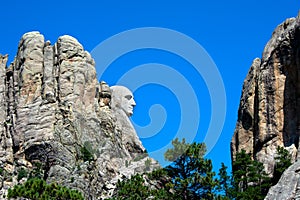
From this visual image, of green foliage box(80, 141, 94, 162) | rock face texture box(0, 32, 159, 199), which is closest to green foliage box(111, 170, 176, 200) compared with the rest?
rock face texture box(0, 32, 159, 199)

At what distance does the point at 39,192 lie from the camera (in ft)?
113

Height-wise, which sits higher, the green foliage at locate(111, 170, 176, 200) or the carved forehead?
the carved forehead

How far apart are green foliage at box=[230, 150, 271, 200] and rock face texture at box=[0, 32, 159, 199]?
13681 millimetres

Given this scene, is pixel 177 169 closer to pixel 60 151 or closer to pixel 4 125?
pixel 60 151

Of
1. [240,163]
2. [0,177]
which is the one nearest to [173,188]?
[240,163]

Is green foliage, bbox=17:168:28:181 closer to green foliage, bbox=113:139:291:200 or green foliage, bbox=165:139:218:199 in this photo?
green foliage, bbox=113:139:291:200

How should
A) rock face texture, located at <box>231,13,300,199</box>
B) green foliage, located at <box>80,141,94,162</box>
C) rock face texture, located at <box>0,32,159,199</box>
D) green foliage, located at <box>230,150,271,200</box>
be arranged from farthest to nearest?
green foliage, located at <box>80,141,94,162</box>, rock face texture, located at <box>0,32,159,199</box>, rock face texture, located at <box>231,13,300,199</box>, green foliage, located at <box>230,150,271,200</box>

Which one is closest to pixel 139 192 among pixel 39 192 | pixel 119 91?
pixel 39 192

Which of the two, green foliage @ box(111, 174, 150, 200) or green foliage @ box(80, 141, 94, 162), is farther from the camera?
green foliage @ box(80, 141, 94, 162)

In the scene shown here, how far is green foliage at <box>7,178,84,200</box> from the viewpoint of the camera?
33.3 m

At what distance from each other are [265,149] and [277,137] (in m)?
1.39

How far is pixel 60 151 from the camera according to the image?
2520 inches

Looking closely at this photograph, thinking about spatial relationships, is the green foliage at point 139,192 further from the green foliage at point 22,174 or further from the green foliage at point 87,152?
the green foliage at point 22,174

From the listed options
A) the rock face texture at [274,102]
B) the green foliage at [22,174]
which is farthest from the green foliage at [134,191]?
the green foliage at [22,174]
